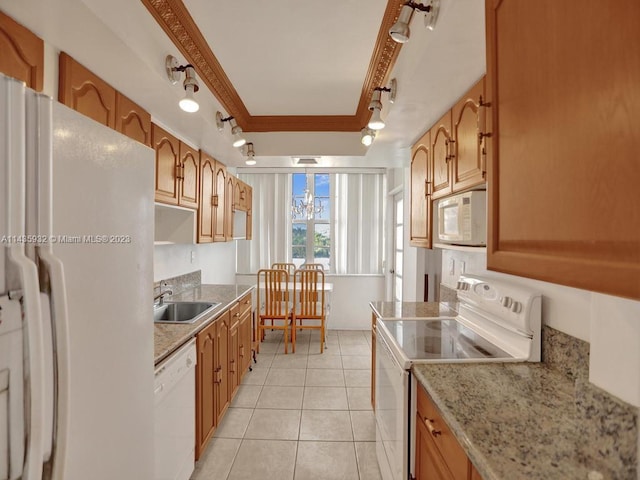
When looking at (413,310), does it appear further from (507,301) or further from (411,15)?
(411,15)

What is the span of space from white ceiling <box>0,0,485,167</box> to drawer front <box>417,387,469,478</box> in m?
1.39

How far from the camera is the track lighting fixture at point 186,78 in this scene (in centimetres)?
171

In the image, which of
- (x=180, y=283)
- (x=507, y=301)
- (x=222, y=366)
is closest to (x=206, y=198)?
(x=180, y=283)

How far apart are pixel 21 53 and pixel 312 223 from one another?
160 inches

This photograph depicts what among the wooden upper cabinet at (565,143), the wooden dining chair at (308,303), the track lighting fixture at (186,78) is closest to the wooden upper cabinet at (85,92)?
the track lighting fixture at (186,78)

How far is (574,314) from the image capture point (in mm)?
1265

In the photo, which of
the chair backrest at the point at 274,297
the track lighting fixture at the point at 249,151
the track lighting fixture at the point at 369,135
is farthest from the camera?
the chair backrest at the point at 274,297

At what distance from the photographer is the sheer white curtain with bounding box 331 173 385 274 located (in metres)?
4.95

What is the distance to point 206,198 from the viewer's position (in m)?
2.79

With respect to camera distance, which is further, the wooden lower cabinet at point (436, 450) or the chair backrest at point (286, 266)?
the chair backrest at point (286, 266)

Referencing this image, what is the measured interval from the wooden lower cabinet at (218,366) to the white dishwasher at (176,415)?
0.25ft

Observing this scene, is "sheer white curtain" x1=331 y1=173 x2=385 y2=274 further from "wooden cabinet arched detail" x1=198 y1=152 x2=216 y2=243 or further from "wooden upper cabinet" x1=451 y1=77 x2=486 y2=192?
"wooden upper cabinet" x1=451 y1=77 x2=486 y2=192

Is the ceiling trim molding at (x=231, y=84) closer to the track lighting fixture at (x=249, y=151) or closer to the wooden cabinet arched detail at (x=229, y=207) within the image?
the track lighting fixture at (x=249, y=151)

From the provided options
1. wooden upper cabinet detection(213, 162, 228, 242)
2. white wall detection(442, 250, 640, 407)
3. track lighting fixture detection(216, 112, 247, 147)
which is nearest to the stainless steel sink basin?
wooden upper cabinet detection(213, 162, 228, 242)
